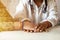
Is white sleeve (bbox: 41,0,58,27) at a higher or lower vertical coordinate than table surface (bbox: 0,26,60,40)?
higher

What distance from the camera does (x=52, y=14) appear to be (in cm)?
148

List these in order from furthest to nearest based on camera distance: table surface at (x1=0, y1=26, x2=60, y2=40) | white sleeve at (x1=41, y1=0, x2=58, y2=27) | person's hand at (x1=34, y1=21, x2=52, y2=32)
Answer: white sleeve at (x1=41, y1=0, x2=58, y2=27)
person's hand at (x1=34, y1=21, x2=52, y2=32)
table surface at (x1=0, y1=26, x2=60, y2=40)

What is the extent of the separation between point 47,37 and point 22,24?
1.01 feet

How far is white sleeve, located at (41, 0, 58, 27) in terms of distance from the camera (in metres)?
1.43

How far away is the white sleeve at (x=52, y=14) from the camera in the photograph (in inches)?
56.3

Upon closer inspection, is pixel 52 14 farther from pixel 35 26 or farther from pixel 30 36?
pixel 30 36

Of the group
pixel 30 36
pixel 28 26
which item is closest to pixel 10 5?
pixel 28 26

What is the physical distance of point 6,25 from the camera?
1328mm

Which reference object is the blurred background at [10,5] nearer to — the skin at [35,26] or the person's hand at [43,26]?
the skin at [35,26]

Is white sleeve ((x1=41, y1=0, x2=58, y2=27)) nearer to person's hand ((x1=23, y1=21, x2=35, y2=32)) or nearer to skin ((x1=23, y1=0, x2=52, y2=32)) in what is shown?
Answer: skin ((x1=23, y1=0, x2=52, y2=32))

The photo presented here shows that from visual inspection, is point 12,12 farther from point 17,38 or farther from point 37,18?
point 17,38

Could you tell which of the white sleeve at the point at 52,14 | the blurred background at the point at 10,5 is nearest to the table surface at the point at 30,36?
the white sleeve at the point at 52,14

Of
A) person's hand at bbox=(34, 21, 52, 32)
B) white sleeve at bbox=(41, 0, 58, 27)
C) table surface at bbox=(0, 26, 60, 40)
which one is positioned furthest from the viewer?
white sleeve at bbox=(41, 0, 58, 27)

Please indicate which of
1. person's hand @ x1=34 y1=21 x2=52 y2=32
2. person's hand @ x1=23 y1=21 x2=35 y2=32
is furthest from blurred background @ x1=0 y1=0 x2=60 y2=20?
person's hand @ x1=34 y1=21 x2=52 y2=32
